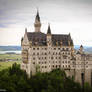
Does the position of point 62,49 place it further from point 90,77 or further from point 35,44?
point 90,77

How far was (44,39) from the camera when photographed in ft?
281

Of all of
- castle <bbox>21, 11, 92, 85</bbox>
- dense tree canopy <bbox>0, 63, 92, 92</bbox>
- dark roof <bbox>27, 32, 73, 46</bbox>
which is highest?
dark roof <bbox>27, 32, 73, 46</bbox>

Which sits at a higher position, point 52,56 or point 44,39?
point 44,39

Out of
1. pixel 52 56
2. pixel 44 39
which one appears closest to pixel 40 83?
pixel 52 56

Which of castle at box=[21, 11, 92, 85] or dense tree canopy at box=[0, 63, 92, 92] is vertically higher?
castle at box=[21, 11, 92, 85]

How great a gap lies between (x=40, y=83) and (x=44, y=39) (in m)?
17.4

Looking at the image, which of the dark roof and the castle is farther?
the dark roof

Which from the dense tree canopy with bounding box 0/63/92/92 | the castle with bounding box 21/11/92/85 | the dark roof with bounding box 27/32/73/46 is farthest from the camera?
the dark roof with bounding box 27/32/73/46

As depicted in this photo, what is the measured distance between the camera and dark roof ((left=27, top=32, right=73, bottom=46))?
274 feet

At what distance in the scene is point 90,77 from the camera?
304ft

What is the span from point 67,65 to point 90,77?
12.4 m

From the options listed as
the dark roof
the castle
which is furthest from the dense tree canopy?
the dark roof

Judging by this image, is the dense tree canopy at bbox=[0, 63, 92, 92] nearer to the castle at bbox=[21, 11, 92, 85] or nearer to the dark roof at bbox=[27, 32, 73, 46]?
the castle at bbox=[21, 11, 92, 85]

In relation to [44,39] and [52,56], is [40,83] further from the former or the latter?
[44,39]
